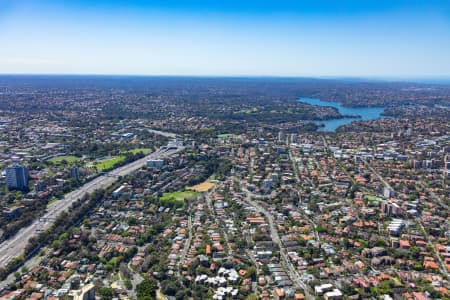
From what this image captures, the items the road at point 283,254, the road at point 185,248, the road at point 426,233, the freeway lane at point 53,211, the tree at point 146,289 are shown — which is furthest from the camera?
the freeway lane at point 53,211

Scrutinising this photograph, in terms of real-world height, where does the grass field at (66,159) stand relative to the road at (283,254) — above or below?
above

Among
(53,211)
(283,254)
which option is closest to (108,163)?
(53,211)

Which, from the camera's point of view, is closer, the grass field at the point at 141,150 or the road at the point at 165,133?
the grass field at the point at 141,150

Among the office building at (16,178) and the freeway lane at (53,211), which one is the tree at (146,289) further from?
the office building at (16,178)

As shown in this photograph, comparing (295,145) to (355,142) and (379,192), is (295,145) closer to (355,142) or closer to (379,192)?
(355,142)

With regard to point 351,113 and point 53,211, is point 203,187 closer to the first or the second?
point 53,211

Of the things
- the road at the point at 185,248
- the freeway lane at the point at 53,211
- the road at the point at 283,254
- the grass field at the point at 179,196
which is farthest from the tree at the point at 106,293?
the grass field at the point at 179,196

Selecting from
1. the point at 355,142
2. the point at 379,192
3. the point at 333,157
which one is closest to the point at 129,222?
the point at 379,192
